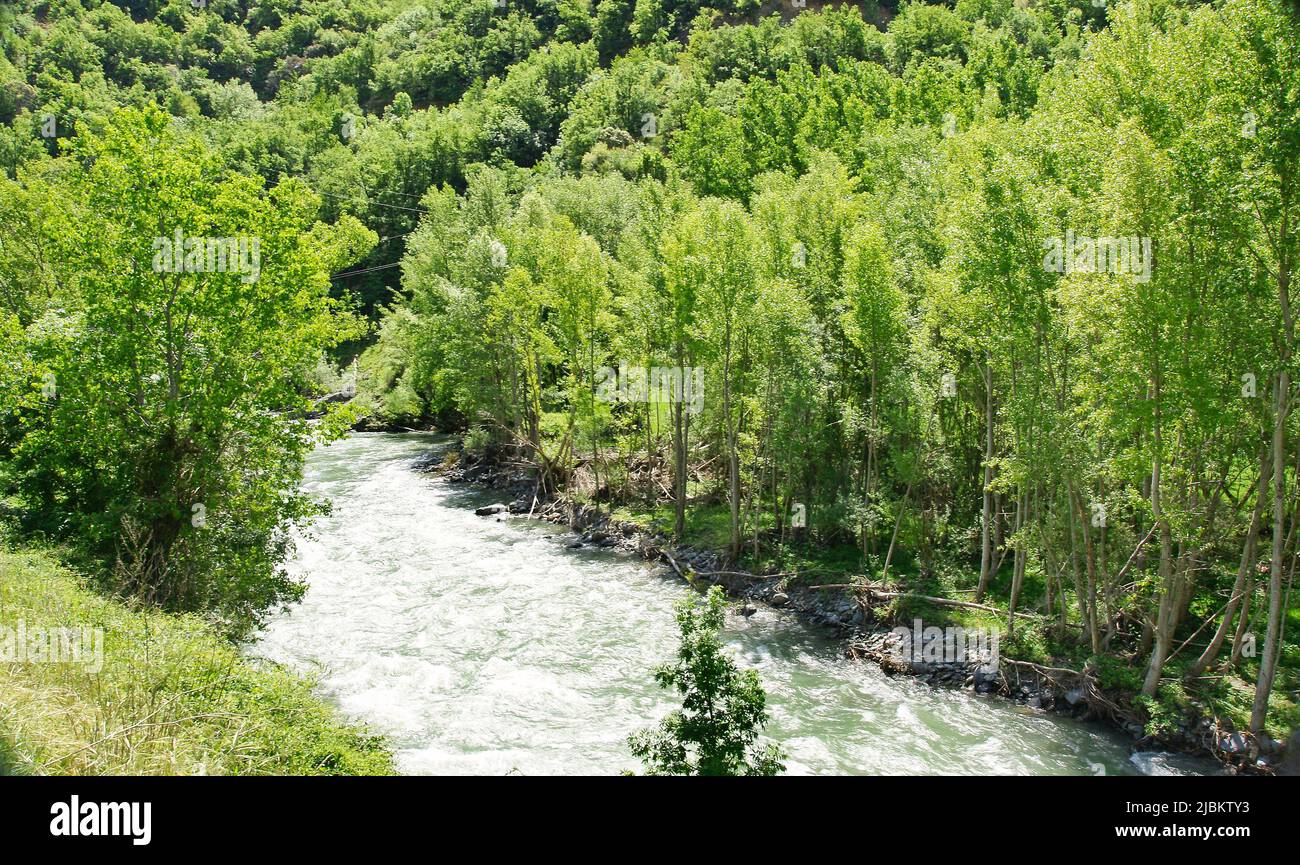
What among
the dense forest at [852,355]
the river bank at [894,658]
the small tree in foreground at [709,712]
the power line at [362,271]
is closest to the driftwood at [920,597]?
the river bank at [894,658]

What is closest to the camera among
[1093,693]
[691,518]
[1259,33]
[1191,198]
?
[1259,33]

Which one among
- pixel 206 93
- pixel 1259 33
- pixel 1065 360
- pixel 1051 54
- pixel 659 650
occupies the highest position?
pixel 206 93

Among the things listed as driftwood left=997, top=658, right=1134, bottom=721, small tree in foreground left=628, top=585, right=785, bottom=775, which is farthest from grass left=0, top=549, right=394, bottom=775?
driftwood left=997, top=658, right=1134, bottom=721

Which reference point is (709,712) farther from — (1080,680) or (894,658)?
(894,658)

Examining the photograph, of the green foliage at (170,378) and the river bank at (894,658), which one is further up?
the green foliage at (170,378)

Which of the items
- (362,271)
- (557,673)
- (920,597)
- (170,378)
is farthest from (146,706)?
(362,271)

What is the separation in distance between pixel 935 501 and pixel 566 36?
137528 mm

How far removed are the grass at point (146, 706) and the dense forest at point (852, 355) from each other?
93.5 inches

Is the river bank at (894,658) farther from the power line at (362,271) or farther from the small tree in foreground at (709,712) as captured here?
the power line at (362,271)

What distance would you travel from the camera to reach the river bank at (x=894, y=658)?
64.7ft
